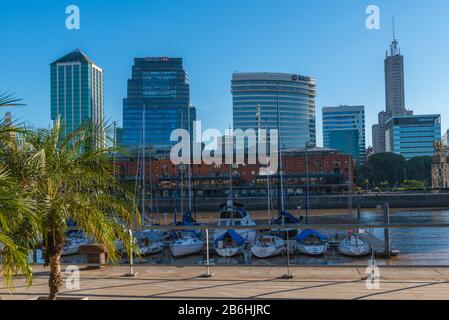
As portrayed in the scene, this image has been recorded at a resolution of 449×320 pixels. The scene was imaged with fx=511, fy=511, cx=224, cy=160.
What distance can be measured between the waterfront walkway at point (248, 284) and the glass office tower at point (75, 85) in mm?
22151

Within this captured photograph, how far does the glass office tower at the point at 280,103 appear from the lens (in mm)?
96688

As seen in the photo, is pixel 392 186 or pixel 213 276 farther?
pixel 392 186

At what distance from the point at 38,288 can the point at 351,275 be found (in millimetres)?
5060

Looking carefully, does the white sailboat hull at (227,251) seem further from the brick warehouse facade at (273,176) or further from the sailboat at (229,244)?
the brick warehouse facade at (273,176)

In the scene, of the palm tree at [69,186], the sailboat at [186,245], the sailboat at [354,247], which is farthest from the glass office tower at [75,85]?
the palm tree at [69,186]

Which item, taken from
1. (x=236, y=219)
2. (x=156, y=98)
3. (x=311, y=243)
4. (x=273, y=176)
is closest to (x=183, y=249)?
(x=236, y=219)

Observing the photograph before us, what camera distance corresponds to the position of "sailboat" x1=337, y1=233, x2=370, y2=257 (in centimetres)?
2919

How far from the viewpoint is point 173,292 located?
24.5 ft

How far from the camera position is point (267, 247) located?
29188 millimetres

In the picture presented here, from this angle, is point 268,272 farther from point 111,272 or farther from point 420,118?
point 420,118

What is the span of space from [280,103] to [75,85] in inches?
3174

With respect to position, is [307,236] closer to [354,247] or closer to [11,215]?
[354,247]

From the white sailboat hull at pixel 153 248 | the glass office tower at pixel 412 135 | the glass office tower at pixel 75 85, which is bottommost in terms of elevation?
the white sailboat hull at pixel 153 248
